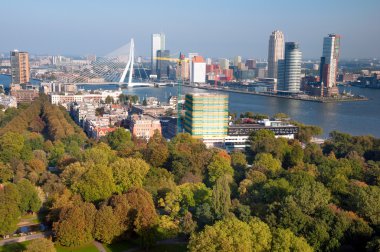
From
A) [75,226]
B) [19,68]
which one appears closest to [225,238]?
[75,226]

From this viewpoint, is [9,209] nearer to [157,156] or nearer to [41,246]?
[41,246]

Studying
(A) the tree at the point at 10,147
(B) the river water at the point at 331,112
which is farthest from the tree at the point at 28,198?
(B) the river water at the point at 331,112

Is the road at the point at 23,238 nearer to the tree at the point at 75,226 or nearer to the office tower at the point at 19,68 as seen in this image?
the tree at the point at 75,226

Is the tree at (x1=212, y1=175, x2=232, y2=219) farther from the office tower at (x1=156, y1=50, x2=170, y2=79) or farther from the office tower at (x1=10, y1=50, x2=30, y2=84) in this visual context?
the office tower at (x1=156, y1=50, x2=170, y2=79)

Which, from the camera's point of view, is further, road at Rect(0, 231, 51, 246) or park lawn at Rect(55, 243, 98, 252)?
road at Rect(0, 231, 51, 246)

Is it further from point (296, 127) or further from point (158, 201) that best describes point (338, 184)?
point (296, 127)

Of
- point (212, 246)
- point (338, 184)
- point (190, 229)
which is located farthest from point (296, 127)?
point (212, 246)

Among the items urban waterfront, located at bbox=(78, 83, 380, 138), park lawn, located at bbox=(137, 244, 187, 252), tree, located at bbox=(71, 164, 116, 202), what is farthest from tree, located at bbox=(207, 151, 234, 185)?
urban waterfront, located at bbox=(78, 83, 380, 138)
